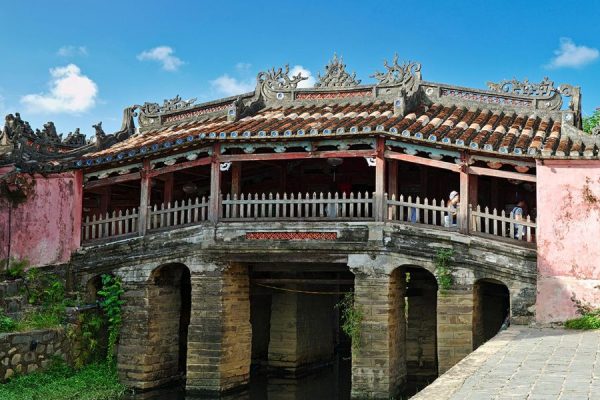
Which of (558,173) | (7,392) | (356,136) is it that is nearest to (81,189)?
(7,392)

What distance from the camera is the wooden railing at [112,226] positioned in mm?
16600

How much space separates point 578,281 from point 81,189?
11483 mm

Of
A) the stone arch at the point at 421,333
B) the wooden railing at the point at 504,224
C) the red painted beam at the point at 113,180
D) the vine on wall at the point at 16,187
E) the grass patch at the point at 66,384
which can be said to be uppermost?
the red painted beam at the point at 113,180

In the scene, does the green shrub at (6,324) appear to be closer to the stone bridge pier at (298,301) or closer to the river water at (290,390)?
the stone bridge pier at (298,301)

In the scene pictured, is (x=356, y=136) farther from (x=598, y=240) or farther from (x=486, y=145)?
(x=598, y=240)

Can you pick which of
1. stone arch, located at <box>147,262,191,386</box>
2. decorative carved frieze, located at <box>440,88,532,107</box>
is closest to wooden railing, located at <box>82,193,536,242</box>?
stone arch, located at <box>147,262,191,386</box>

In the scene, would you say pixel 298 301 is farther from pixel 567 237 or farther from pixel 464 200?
pixel 567 237

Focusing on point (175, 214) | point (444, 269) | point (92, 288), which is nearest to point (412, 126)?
point (444, 269)

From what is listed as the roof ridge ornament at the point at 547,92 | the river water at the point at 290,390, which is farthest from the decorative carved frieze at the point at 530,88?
the river water at the point at 290,390

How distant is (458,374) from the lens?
324 inches

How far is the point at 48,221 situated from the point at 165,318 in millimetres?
3706

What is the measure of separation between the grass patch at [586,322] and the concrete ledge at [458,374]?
189cm

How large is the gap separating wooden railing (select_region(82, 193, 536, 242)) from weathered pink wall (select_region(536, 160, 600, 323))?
466mm

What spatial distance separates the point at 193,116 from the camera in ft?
63.6
